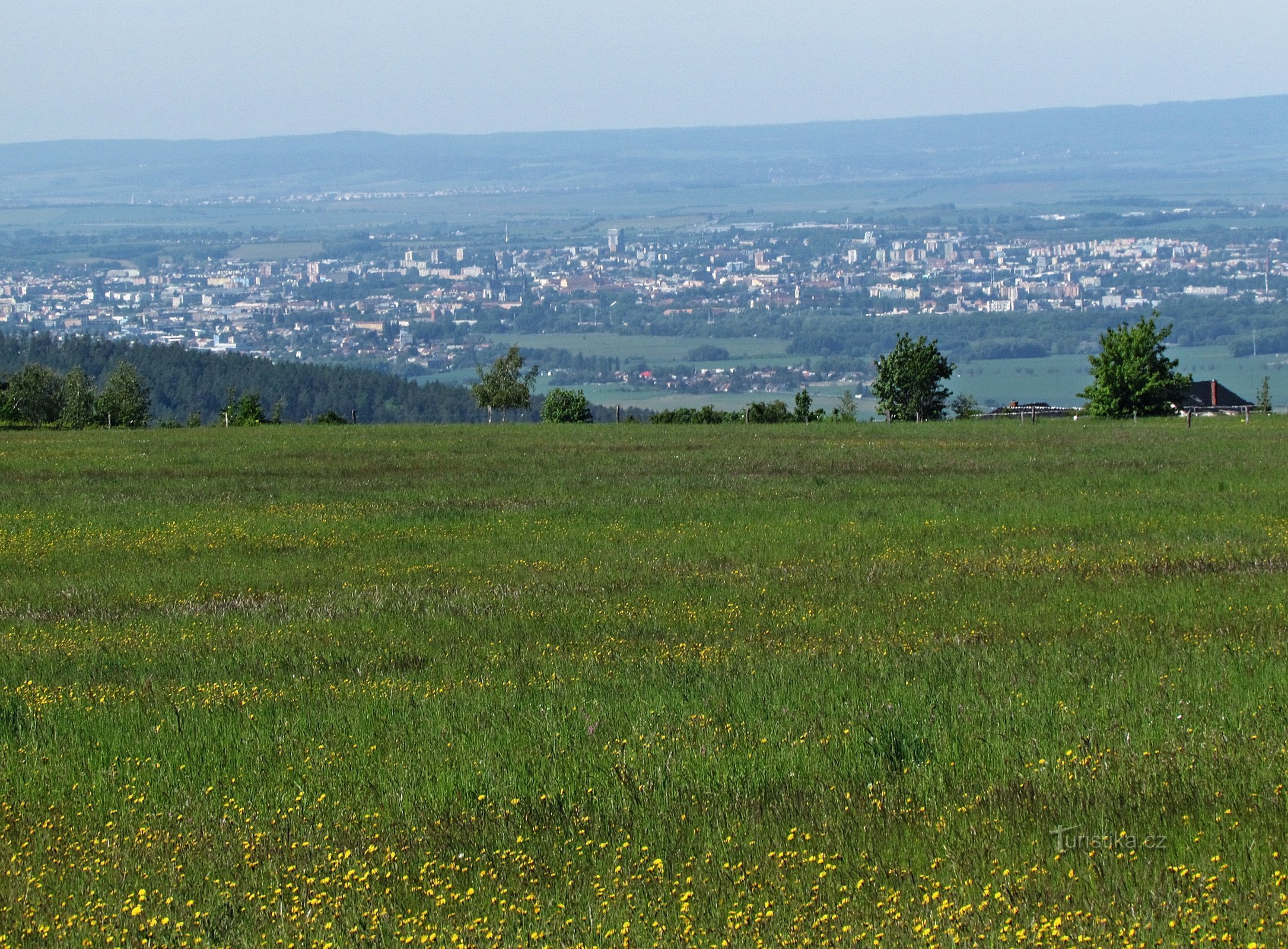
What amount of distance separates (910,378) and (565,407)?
21339 millimetres

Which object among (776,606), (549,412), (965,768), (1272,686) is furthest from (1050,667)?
(549,412)

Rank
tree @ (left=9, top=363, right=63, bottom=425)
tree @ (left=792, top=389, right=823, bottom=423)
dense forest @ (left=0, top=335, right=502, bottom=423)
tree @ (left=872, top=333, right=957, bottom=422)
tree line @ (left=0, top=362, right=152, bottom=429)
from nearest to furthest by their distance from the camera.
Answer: tree @ (left=792, top=389, right=823, bottom=423) → tree @ (left=872, top=333, right=957, bottom=422) → tree line @ (left=0, top=362, right=152, bottom=429) → tree @ (left=9, top=363, right=63, bottom=425) → dense forest @ (left=0, top=335, right=502, bottom=423)

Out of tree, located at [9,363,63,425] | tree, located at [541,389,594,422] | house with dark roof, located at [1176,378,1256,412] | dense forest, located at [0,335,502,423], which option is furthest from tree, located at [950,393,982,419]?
tree, located at [9,363,63,425]

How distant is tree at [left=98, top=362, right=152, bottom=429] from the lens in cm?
9944

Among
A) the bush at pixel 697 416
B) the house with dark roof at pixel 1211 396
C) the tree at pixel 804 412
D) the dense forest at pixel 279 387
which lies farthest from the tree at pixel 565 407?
the dense forest at pixel 279 387

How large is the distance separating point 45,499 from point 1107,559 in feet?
71.7

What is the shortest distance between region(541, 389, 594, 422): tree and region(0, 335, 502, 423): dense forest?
8036 centimetres

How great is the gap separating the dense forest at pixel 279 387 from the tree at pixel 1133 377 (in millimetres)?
102199

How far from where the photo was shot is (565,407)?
8656cm

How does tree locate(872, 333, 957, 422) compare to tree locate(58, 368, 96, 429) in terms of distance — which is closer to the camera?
tree locate(872, 333, 957, 422)

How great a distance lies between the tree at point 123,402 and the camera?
326ft

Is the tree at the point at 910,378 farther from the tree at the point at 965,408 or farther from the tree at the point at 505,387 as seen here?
the tree at the point at 505,387

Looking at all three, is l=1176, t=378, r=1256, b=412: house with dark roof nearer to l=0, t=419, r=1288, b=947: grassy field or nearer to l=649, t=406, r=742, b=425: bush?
l=649, t=406, r=742, b=425: bush

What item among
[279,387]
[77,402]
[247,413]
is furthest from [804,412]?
[279,387]
